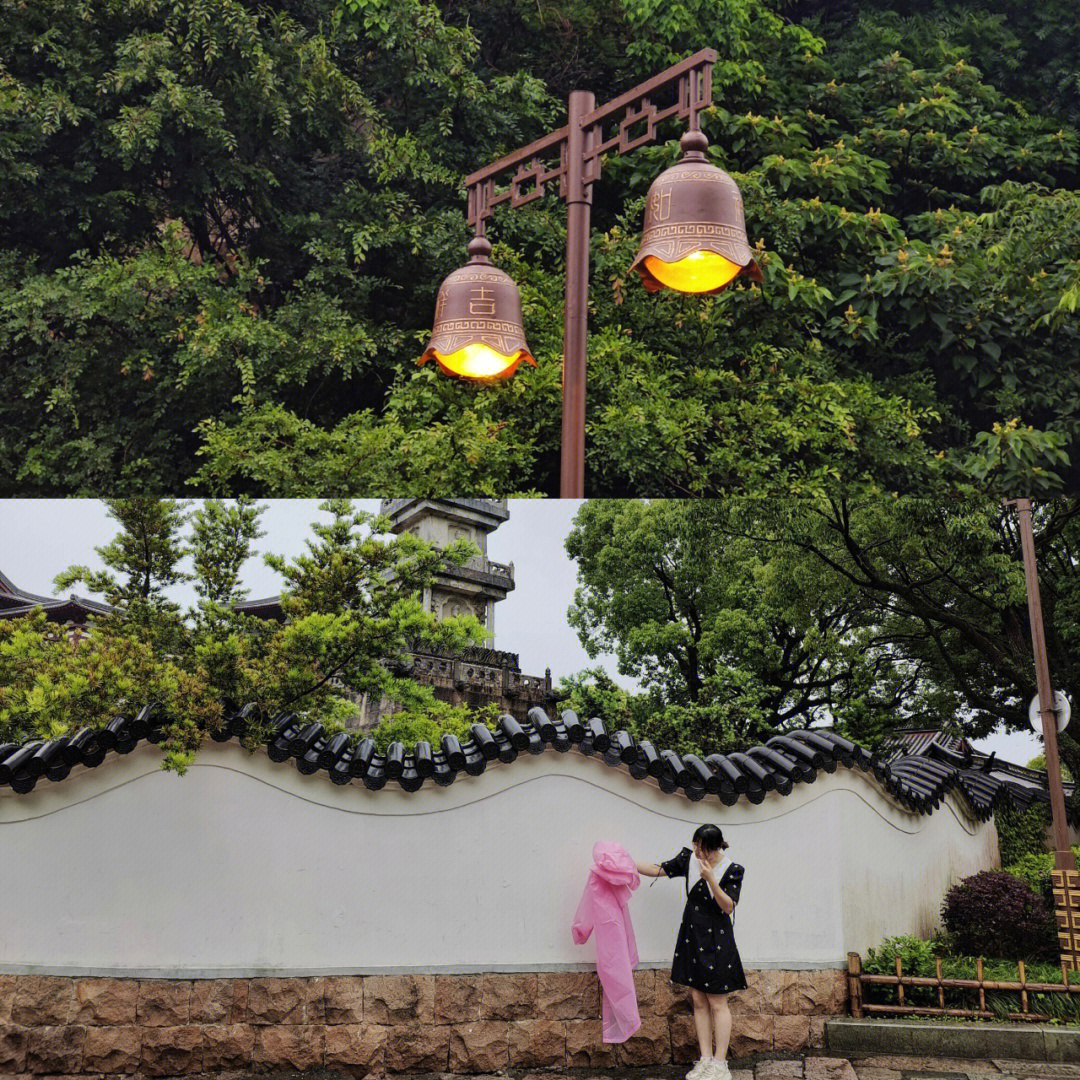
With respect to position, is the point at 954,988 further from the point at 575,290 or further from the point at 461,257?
the point at 461,257

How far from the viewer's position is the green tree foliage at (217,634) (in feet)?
17.5

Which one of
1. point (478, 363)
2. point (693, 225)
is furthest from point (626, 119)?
point (478, 363)

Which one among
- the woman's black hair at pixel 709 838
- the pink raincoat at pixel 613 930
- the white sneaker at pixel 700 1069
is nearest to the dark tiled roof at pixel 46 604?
the pink raincoat at pixel 613 930

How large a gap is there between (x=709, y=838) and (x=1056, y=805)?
101 inches

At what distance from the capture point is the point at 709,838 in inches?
217

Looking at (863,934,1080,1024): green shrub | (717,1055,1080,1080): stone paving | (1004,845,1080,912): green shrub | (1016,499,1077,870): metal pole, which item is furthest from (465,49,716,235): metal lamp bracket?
(1004,845,1080,912): green shrub

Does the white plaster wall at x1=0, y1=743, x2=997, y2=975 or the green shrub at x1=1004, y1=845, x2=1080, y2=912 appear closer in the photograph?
the white plaster wall at x1=0, y1=743, x2=997, y2=975

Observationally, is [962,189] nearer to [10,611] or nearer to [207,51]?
[207,51]

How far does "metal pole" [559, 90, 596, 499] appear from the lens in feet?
21.6

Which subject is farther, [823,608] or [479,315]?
[823,608]

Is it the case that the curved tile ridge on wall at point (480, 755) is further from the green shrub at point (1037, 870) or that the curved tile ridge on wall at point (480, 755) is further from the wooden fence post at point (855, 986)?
the green shrub at point (1037, 870)

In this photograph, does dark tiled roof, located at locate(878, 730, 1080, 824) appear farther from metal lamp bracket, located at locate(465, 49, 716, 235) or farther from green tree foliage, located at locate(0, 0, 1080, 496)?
metal lamp bracket, located at locate(465, 49, 716, 235)

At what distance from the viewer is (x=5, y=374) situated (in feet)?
42.3

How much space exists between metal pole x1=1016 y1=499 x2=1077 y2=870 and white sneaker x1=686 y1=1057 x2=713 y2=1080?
2413 millimetres
